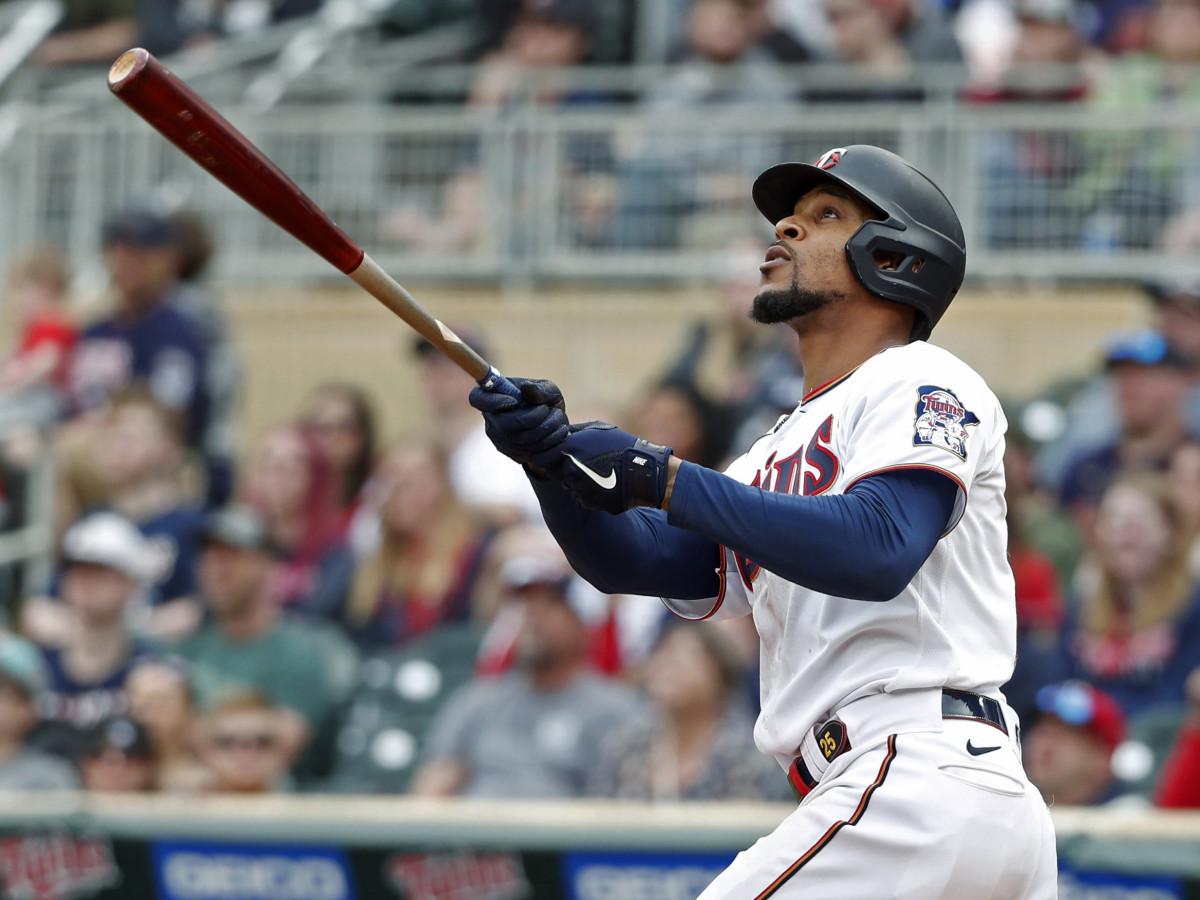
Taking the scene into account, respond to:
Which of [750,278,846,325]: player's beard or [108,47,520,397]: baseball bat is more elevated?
[108,47,520,397]: baseball bat

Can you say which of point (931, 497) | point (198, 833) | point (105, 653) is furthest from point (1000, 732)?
point (105, 653)

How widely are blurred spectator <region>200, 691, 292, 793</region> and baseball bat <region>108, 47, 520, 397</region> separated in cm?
335

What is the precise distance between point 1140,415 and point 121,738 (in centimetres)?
371

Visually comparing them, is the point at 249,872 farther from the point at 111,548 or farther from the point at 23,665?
the point at 111,548

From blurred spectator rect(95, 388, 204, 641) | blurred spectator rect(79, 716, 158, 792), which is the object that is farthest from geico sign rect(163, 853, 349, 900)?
blurred spectator rect(95, 388, 204, 641)

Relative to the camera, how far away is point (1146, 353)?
6504 mm

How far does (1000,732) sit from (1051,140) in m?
5.59

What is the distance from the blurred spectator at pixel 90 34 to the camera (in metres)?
10.2

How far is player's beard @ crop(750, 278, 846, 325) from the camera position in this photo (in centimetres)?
317

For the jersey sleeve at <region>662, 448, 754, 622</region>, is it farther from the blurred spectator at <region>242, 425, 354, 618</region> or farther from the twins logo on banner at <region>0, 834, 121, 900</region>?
the blurred spectator at <region>242, 425, 354, 618</region>

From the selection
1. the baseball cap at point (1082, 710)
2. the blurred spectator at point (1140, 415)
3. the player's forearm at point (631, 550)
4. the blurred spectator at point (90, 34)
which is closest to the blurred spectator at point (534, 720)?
the baseball cap at point (1082, 710)

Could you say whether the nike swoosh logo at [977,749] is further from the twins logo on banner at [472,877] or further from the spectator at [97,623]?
the spectator at [97,623]

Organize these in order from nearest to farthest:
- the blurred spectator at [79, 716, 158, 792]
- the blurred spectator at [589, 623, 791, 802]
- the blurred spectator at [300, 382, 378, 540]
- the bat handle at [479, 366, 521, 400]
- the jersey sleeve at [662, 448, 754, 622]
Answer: the bat handle at [479, 366, 521, 400] < the jersey sleeve at [662, 448, 754, 622] < the blurred spectator at [589, 623, 791, 802] < the blurred spectator at [79, 716, 158, 792] < the blurred spectator at [300, 382, 378, 540]

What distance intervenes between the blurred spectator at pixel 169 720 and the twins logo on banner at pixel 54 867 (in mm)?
674
